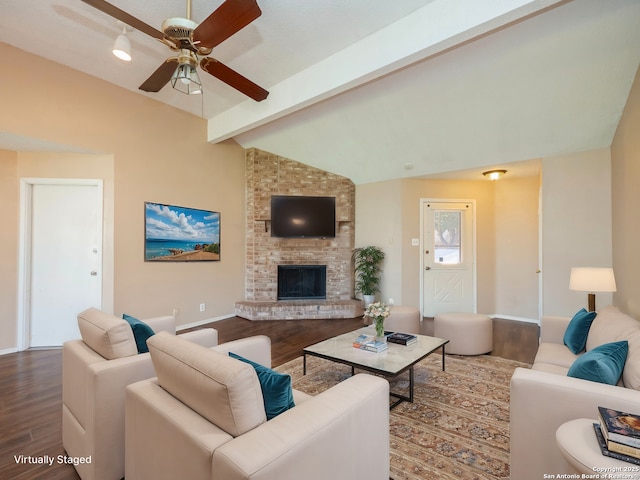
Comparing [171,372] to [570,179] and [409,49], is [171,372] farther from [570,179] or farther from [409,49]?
[570,179]

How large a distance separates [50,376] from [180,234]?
7.39ft

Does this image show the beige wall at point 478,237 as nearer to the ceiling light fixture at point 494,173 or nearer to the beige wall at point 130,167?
the ceiling light fixture at point 494,173

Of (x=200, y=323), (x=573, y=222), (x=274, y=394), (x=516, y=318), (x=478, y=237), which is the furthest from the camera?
(x=478, y=237)

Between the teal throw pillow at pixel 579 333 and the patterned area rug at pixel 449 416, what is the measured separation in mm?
649

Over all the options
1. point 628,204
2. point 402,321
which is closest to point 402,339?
point 402,321

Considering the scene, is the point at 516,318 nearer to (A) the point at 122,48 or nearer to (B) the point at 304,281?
(B) the point at 304,281

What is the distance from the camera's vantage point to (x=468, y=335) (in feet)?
11.5

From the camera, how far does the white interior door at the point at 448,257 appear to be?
5.61 meters

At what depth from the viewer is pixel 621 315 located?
7.64 ft

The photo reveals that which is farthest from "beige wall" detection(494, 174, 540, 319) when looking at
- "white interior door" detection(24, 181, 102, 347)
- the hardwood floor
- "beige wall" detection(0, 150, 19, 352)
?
"beige wall" detection(0, 150, 19, 352)

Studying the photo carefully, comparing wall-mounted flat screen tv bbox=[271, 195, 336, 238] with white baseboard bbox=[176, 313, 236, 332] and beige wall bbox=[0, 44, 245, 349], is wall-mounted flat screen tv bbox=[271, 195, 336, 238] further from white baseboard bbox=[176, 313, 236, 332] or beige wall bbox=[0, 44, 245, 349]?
white baseboard bbox=[176, 313, 236, 332]

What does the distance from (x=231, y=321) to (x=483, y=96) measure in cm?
476

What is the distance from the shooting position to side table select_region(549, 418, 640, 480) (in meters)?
1.04

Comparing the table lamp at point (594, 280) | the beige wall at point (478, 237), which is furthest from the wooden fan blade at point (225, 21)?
the beige wall at point (478, 237)
